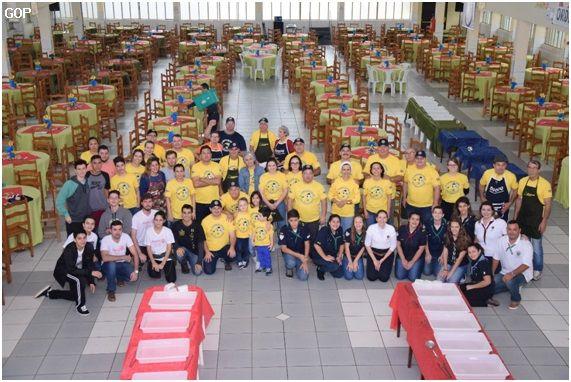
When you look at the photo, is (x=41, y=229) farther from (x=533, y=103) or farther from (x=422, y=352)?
(x=533, y=103)

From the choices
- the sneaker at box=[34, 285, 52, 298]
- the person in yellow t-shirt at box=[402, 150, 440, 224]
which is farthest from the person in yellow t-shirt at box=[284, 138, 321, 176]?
the sneaker at box=[34, 285, 52, 298]

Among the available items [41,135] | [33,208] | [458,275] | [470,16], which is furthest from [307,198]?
[470,16]

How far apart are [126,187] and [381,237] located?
11.2ft

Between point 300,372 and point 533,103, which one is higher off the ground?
point 533,103

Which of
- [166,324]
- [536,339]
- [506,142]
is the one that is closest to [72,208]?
[166,324]

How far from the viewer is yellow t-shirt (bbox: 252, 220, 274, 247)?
8047mm

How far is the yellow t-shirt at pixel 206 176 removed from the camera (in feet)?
29.0

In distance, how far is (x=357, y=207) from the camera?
9227mm

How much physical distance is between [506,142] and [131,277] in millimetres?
9323

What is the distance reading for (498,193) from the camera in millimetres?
8781

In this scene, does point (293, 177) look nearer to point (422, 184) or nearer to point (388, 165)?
point (388, 165)

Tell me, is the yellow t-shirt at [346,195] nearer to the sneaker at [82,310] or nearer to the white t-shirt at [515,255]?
the white t-shirt at [515,255]

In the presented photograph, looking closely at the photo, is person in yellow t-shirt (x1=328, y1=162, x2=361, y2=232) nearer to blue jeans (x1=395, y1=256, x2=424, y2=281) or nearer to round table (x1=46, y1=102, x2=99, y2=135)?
blue jeans (x1=395, y1=256, x2=424, y2=281)

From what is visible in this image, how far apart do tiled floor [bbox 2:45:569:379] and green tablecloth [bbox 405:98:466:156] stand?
427cm
